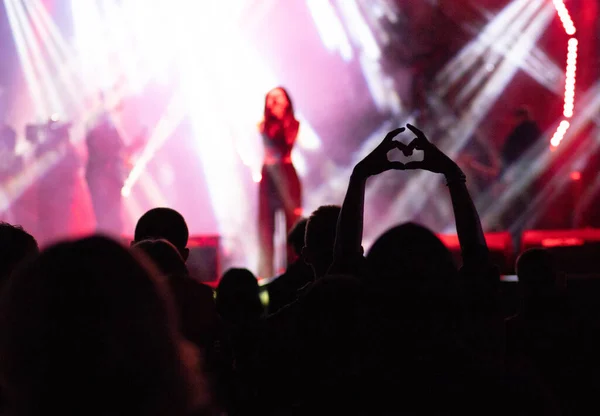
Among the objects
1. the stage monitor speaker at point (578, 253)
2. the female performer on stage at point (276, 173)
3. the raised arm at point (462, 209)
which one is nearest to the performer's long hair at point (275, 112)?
the female performer on stage at point (276, 173)

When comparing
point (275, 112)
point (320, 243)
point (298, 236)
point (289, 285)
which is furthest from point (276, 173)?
point (320, 243)

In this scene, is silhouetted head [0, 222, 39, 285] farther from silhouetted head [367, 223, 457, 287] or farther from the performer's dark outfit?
the performer's dark outfit

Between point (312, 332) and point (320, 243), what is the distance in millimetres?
1229

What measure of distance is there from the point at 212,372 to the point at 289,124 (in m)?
4.44

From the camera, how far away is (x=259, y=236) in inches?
279

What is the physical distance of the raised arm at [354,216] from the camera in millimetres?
2207

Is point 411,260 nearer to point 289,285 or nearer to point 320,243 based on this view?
point 320,243

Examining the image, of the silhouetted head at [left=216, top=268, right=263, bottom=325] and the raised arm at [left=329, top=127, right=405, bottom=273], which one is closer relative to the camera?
the raised arm at [left=329, top=127, right=405, bottom=273]

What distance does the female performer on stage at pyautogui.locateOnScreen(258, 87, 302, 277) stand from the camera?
6613mm

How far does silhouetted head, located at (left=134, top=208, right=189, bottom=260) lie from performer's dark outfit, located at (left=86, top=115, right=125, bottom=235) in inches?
250

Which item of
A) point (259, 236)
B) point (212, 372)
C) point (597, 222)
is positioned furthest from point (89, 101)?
point (212, 372)

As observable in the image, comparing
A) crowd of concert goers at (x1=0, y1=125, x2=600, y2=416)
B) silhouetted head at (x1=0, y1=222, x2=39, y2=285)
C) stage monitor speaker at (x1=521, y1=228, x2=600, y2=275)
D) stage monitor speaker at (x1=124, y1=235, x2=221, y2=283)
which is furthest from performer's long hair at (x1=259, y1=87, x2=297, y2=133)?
silhouetted head at (x1=0, y1=222, x2=39, y2=285)

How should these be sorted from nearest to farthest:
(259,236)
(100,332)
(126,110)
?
1. (100,332)
2. (259,236)
3. (126,110)

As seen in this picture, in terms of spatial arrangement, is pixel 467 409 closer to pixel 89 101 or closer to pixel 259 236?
pixel 259 236
